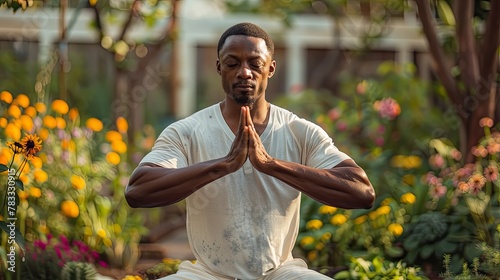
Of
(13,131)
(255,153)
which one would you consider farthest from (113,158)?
(255,153)

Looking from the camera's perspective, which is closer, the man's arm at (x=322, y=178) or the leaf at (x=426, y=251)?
the man's arm at (x=322, y=178)

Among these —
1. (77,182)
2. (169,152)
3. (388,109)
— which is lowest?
(77,182)

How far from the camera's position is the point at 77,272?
4684 mm

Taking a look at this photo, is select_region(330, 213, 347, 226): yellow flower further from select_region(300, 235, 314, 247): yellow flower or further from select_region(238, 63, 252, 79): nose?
select_region(238, 63, 252, 79): nose

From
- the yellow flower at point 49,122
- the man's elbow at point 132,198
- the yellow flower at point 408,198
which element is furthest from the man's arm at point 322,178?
the yellow flower at point 49,122

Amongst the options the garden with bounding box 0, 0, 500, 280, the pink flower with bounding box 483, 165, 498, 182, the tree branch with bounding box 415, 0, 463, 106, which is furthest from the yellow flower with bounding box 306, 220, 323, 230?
the tree branch with bounding box 415, 0, 463, 106

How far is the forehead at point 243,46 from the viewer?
3439 mm

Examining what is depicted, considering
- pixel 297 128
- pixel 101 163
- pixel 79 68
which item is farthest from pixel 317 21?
pixel 297 128

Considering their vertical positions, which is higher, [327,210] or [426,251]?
[327,210]

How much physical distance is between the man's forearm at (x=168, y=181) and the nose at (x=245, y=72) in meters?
0.39

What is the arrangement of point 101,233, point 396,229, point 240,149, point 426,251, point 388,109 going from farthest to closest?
point 388,109
point 101,233
point 396,229
point 426,251
point 240,149

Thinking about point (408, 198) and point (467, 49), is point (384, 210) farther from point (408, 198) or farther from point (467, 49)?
point (467, 49)

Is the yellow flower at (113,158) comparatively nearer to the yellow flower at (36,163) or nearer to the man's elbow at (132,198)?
the yellow flower at (36,163)

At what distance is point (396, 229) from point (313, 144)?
6.15 ft
